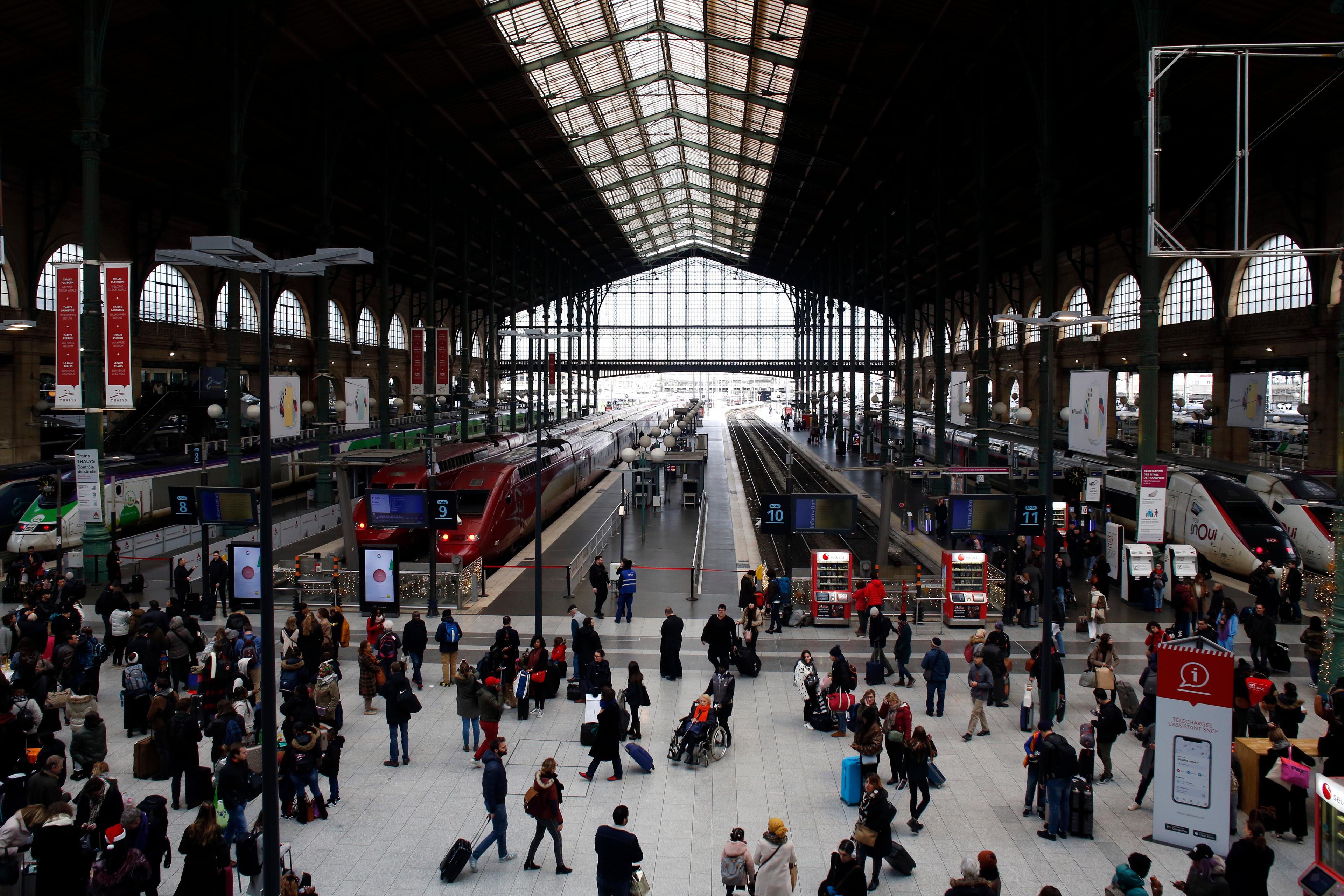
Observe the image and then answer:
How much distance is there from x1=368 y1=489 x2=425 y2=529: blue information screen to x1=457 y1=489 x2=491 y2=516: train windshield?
4409mm

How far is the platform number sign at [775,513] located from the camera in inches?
725

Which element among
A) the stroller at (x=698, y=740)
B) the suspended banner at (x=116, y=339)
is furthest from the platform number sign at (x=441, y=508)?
the stroller at (x=698, y=740)

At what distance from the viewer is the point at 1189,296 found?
129 ft

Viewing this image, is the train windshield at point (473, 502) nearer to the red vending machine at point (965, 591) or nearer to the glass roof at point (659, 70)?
the red vending machine at point (965, 591)

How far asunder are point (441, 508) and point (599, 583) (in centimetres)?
372

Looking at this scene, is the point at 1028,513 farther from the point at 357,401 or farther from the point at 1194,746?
the point at 357,401

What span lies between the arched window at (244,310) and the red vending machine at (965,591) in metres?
38.7

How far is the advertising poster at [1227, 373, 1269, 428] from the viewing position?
30.4 m

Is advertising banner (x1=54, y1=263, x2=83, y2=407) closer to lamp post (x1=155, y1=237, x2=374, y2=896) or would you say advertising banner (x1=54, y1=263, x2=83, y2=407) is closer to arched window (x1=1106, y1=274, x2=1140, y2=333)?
lamp post (x1=155, y1=237, x2=374, y2=896)

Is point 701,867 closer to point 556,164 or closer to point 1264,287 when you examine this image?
point 1264,287

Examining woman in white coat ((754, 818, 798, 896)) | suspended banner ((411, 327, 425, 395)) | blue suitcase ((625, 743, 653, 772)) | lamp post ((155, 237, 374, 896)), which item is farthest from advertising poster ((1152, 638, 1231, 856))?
suspended banner ((411, 327, 425, 395))

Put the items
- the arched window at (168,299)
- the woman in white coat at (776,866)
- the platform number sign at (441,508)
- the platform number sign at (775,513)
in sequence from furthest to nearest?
the arched window at (168,299), the platform number sign at (775,513), the platform number sign at (441,508), the woman in white coat at (776,866)

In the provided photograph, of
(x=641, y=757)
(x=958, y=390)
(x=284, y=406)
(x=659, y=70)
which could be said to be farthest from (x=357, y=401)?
(x=641, y=757)

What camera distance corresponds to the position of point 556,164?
4516cm
